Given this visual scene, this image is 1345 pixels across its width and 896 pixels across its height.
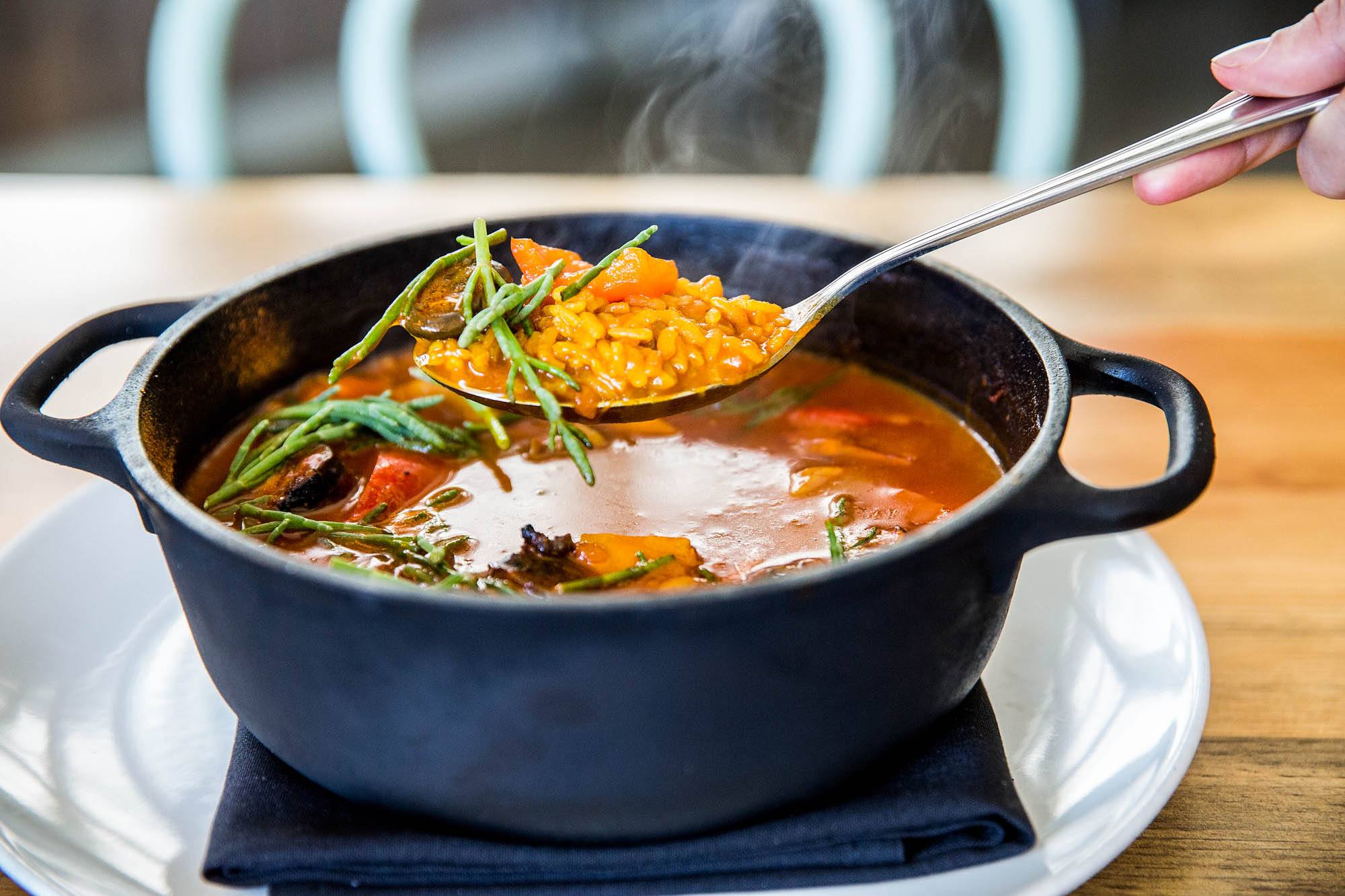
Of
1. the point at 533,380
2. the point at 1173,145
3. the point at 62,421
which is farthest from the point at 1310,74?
the point at 62,421

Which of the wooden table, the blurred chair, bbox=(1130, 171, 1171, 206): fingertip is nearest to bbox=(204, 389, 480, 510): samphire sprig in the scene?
the wooden table

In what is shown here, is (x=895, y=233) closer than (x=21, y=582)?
No

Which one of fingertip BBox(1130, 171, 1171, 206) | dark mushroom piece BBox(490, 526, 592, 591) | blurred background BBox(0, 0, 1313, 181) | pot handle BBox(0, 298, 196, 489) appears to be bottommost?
blurred background BBox(0, 0, 1313, 181)

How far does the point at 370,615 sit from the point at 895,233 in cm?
253

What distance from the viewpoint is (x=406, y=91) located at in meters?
4.32

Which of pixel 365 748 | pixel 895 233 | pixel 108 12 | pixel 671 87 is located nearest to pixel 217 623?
pixel 365 748

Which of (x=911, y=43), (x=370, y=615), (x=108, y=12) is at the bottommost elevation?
(x=108, y=12)

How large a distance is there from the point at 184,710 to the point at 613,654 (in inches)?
32.0

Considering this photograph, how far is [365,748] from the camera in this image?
4.25 ft

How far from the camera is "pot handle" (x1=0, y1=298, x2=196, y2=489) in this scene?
1.46m

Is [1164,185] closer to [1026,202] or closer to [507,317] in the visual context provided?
[1026,202]

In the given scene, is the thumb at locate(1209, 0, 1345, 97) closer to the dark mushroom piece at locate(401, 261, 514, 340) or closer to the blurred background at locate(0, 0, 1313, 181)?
the dark mushroom piece at locate(401, 261, 514, 340)

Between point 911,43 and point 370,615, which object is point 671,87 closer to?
point 911,43

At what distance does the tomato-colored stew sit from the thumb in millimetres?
698
